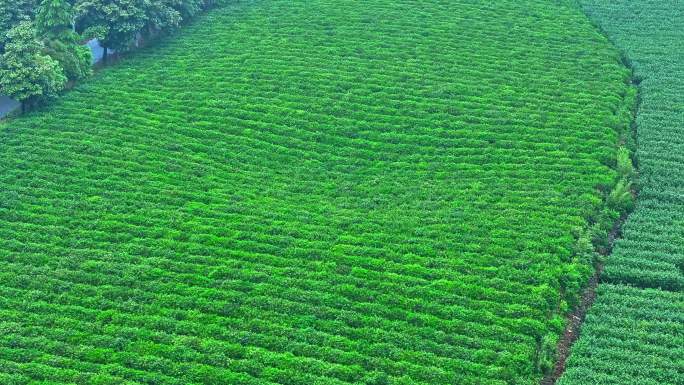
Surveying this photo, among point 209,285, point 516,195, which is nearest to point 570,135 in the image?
point 516,195

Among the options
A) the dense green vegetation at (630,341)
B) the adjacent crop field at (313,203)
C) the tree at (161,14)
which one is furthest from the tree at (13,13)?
the dense green vegetation at (630,341)

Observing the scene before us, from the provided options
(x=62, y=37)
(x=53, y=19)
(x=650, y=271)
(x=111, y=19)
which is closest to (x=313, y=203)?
(x=650, y=271)

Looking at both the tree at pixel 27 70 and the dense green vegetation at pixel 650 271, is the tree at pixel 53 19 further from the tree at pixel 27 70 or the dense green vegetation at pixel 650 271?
the dense green vegetation at pixel 650 271

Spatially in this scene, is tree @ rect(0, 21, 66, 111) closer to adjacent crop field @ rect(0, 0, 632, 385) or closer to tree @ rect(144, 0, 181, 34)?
adjacent crop field @ rect(0, 0, 632, 385)

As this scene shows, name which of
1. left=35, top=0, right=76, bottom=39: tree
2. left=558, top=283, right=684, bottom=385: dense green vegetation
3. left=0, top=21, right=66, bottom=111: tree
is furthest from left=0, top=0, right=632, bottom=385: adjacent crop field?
left=35, top=0, right=76, bottom=39: tree

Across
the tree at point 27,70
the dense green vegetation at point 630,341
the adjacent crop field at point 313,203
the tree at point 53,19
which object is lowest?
the dense green vegetation at point 630,341

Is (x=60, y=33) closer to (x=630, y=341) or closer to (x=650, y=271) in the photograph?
(x=650, y=271)

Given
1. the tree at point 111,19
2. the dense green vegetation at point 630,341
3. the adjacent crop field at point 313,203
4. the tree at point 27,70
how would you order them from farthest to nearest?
the tree at point 111,19 < the tree at point 27,70 < the adjacent crop field at point 313,203 < the dense green vegetation at point 630,341

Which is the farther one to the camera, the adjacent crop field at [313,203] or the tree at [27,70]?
the tree at [27,70]
